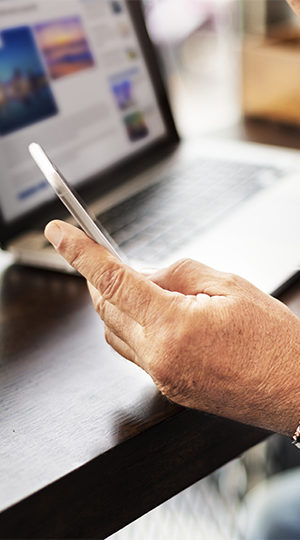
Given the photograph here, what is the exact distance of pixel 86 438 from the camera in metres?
0.42

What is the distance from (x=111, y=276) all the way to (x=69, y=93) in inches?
17.6

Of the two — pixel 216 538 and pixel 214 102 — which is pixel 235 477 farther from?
pixel 214 102

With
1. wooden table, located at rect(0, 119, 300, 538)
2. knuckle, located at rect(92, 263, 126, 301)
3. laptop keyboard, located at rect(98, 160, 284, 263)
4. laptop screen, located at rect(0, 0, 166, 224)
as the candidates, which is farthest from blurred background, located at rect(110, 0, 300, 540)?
knuckle, located at rect(92, 263, 126, 301)

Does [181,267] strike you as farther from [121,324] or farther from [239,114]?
[239,114]

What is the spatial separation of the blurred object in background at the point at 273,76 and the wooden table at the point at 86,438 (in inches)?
22.6

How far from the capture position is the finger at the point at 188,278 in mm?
462

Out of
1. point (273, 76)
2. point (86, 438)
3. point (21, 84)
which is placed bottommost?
point (86, 438)

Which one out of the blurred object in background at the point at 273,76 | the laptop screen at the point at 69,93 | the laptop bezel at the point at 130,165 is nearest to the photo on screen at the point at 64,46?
the laptop screen at the point at 69,93

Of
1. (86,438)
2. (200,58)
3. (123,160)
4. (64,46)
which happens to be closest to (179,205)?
(123,160)

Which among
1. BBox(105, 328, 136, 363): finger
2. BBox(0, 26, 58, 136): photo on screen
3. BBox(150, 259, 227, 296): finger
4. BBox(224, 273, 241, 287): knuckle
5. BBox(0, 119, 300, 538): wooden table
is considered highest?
BBox(0, 26, 58, 136): photo on screen

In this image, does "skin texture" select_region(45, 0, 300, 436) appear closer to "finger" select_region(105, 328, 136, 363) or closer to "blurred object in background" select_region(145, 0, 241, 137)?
"finger" select_region(105, 328, 136, 363)

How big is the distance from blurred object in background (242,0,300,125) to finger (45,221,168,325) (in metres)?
0.72

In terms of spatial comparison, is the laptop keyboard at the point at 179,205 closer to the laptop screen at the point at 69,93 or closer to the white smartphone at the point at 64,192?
the laptop screen at the point at 69,93

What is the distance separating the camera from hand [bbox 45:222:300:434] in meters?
0.41
